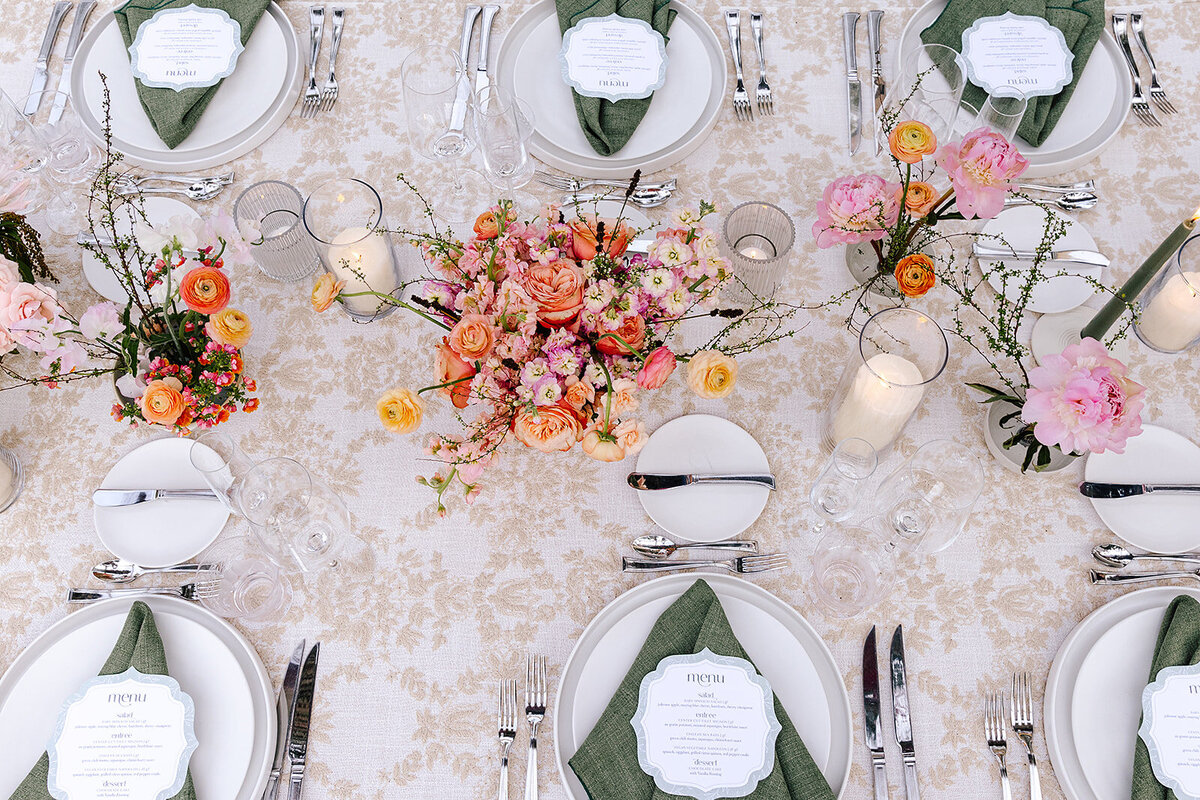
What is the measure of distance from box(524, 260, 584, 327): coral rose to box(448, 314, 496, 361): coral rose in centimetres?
7

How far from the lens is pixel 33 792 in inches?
43.3

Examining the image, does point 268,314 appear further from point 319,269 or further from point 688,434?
point 688,434

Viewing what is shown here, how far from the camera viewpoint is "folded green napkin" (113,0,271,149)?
5.02 ft

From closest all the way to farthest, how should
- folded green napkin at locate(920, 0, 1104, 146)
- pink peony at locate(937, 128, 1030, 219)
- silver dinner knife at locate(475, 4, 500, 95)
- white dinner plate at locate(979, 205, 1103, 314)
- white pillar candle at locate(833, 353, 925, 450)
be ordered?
pink peony at locate(937, 128, 1030, 219) < white pillar candle at locate(833, 353, 925, 450) < white dinner plate at locate(979, 205, 1103, 314) < folded green napkin at locate(920, 0, 1104, 146) < silver dinner knife at locate(475, 4, 500, 95)

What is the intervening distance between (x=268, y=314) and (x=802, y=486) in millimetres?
1089

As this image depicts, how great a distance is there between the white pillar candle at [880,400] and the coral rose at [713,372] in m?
0.25

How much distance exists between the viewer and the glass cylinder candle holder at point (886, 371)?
1184mm

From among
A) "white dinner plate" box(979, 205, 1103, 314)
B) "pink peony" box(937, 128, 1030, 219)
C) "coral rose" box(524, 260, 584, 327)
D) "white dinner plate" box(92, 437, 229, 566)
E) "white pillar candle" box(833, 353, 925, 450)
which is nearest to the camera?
"coral rose" box(524, 260, 584, 327)

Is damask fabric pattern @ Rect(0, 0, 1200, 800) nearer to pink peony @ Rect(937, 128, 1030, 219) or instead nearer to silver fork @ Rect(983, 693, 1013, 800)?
silver fork @ Rect(983, 693, 1013, 800)

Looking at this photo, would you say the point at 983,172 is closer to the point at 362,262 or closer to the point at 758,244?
the point at 758,244

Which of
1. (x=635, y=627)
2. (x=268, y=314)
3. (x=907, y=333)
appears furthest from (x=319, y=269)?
(x=907, y=333)

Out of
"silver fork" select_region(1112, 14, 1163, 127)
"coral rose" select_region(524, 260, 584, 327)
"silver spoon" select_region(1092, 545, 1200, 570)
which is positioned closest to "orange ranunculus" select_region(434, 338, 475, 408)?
"coral rose" select_region(524, 260, 584, 327)

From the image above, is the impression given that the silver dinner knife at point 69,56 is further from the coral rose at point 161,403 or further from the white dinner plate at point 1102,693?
the white dinner plate at point 1102,693

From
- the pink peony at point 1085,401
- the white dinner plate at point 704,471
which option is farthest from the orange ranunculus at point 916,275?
the white dinner plate at point 704,471
